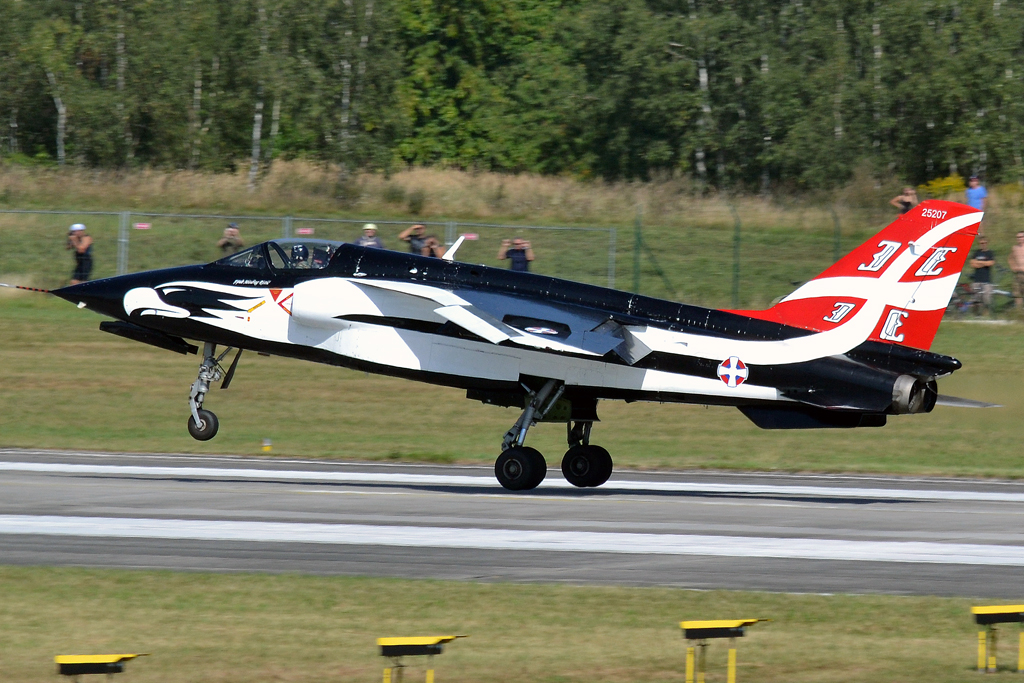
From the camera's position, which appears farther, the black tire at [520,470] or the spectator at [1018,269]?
the spectator at [1018,269]

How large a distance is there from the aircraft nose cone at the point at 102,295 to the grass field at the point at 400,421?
490cm

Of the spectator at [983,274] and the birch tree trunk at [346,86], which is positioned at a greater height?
the birch tree trunk at [346,86]

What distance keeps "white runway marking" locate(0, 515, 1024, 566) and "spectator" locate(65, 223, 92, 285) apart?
1846 cm

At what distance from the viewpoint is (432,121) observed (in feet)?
185

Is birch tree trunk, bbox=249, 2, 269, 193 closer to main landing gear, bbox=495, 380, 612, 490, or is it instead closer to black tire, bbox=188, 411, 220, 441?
black tire, bbox=188, 411, 220, 441

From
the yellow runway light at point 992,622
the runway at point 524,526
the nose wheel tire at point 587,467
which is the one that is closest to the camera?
the yellow runway light at point 992,622

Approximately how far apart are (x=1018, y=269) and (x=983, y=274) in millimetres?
785

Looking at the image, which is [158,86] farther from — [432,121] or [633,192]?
[633,192]

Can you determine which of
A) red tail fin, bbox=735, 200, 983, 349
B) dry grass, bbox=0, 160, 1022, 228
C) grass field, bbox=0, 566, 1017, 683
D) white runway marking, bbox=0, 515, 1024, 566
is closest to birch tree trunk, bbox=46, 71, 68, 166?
dry grass, bbox=0, 160, 1022, 228

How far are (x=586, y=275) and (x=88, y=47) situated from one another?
78.6 ft

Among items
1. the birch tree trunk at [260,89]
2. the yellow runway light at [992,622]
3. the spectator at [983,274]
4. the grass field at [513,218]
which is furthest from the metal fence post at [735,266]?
the yellow runway light at [992,622]

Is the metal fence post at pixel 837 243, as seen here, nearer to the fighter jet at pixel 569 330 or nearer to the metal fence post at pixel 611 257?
the metal fence post at pixel 611 257

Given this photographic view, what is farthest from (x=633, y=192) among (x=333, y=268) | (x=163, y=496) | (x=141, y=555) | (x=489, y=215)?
(x=141, y=555)

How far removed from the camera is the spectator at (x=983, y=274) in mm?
32062
